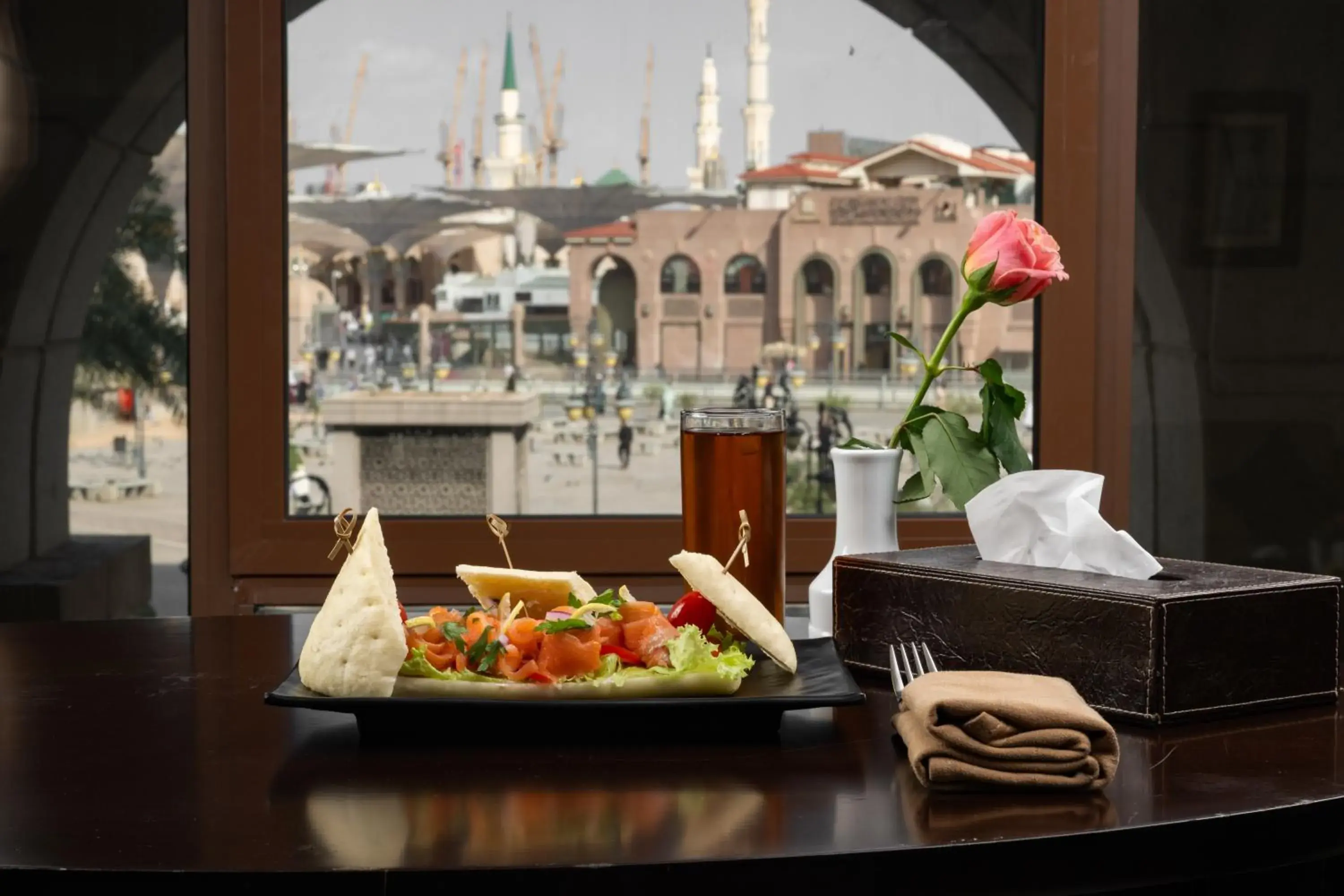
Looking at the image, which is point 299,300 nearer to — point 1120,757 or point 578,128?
point 578,128

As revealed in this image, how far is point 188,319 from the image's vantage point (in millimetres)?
2137

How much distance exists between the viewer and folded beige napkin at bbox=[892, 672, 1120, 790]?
819 mm

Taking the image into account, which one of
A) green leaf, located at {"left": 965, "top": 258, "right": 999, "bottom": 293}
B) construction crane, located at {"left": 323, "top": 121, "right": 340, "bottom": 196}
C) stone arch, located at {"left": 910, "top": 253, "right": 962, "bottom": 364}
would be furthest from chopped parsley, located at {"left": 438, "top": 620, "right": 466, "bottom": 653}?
stone arch, located at {"left": 910, "top": 253, "right": 962, "bottom": 364}

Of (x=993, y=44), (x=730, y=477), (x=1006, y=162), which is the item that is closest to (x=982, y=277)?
(x=730, y=477)

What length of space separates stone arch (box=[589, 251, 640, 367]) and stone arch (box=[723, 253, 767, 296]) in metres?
0.20

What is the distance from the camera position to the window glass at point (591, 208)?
2.65m

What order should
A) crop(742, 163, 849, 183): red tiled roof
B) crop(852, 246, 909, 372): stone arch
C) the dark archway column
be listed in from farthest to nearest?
crop(852, 246, 909, 372): stone arch → crop(742, 163, 849, 183): red tiled roof → the dark archway column

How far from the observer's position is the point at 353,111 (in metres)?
2.65

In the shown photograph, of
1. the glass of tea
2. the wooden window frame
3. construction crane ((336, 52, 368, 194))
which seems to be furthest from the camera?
construction crane ((336, 52, 368, 194))

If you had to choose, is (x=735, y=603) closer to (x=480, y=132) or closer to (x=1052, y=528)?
(x=1052, y=528)

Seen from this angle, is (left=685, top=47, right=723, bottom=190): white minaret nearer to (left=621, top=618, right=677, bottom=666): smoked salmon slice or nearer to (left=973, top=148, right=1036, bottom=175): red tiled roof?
(left=973, top=148, right=1036, bottom=175): red tiled roof

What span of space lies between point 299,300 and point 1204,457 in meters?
1.49

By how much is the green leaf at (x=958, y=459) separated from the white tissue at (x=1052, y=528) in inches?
3.9

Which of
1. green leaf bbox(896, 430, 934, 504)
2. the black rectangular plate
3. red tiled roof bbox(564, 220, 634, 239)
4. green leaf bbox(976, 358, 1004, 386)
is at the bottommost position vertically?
the black rectangular plate
